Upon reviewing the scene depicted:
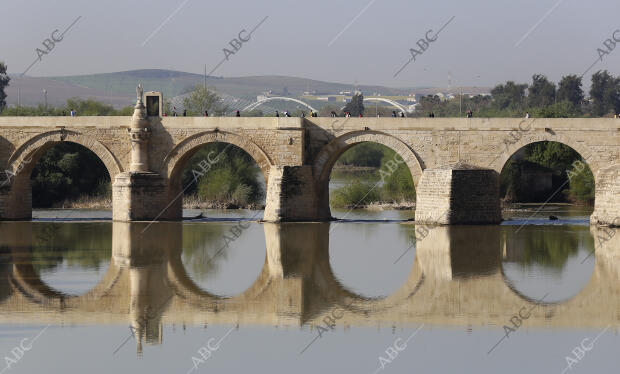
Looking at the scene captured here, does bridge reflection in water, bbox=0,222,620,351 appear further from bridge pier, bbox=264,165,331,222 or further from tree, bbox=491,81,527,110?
tree, bbox=491,81,527,110

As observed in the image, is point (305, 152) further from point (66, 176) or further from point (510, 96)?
point (510, 96)

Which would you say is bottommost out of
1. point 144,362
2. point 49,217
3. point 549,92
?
point 144,362

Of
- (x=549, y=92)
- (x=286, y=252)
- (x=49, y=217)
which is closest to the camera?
(x=286, y=252)

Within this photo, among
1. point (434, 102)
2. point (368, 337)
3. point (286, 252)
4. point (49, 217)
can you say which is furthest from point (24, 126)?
point (434, 102)

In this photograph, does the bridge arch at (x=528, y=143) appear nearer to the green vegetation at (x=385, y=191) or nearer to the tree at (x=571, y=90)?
the green vegetation at (x=385, y=191)

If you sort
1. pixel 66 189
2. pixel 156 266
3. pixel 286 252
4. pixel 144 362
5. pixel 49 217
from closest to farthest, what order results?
pixel 144 362 → pixel 156 266 → pixel 286 252 → pixel 49 217 → pixel 66 189

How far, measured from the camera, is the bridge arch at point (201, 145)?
3362cm

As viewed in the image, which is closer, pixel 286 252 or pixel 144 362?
pixel 144 362

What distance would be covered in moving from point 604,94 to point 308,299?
8187 cm

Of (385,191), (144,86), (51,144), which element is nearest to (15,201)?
(51,144)

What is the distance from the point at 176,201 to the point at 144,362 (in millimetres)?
20460

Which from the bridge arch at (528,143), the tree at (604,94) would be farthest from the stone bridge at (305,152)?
the tree at (604,94)

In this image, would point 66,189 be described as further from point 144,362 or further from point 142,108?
point 144,362

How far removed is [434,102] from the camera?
419 feet
